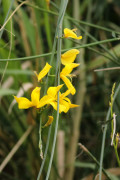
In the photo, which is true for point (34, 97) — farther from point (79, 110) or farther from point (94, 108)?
point (94, 108)

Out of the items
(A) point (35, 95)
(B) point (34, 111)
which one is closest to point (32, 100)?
(A) point (35, 95)

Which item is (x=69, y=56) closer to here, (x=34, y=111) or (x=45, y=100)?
(x=45, y=100)

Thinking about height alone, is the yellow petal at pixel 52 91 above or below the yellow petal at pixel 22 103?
above

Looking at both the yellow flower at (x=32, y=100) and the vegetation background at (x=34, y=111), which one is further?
the vegetation background at (x=34, y=111)

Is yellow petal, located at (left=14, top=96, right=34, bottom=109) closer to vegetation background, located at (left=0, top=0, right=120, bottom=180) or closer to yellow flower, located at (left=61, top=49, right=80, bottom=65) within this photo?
yellow flower, located at (left=61, top=49, right=80, bottom=65)

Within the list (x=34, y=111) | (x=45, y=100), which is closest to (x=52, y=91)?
(x=45, y=100)

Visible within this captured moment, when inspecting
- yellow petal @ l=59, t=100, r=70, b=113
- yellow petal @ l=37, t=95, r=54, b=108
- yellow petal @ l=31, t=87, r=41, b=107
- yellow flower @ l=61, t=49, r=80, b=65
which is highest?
yellow flower @ l=61, t=49, r=80, b=65

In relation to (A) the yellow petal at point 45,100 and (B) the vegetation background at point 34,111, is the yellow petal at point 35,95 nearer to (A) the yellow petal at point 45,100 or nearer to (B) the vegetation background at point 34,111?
(A) the yellow petal at point 45,100

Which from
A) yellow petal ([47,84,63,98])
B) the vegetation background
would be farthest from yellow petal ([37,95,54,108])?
the vegetation background

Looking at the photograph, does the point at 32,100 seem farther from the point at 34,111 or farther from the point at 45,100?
the point at 34,111

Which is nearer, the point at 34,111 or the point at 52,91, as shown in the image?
the point at 52,91

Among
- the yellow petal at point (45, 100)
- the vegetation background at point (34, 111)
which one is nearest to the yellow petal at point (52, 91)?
the yellow petal at point (45, 100)
